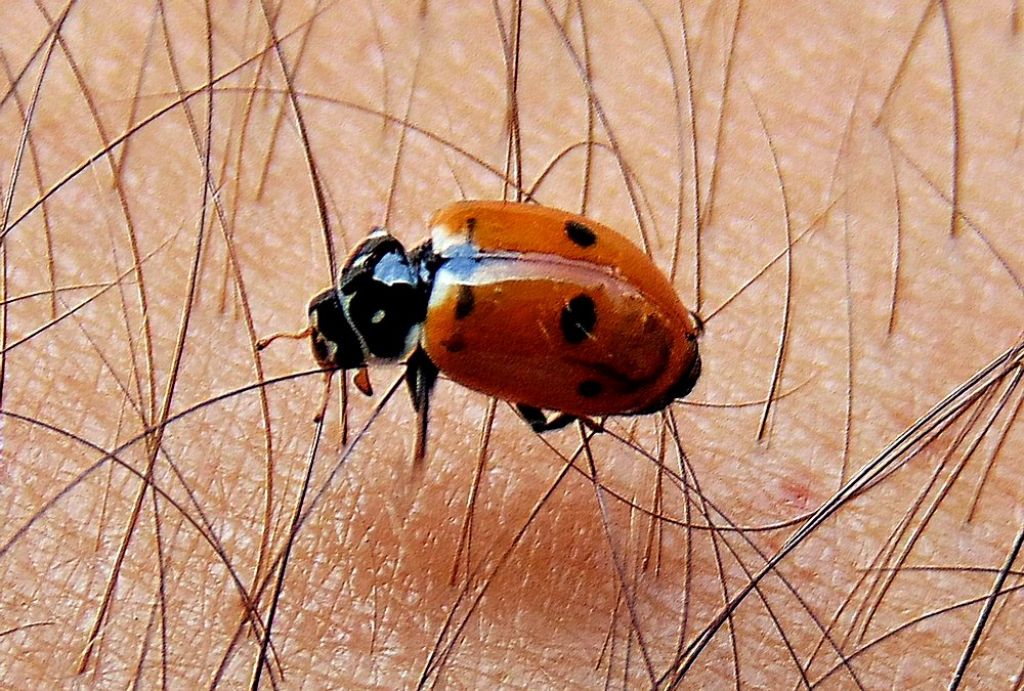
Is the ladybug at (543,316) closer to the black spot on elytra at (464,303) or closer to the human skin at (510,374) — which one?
the black spot on elytra at (464,303)

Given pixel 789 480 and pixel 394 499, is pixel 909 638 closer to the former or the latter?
pixel 789 480

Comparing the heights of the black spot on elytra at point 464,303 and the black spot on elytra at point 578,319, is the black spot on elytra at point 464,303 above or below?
above

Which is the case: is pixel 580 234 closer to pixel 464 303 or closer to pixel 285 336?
pixel 464 303

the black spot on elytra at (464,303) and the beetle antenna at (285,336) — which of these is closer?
the black spot on elytra at (464,303)

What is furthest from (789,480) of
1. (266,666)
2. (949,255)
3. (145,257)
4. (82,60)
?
(82,60)

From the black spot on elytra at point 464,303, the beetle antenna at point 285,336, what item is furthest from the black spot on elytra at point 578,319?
the beetle antenna at point 285,336

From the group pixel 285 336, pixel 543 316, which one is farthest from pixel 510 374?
pixel 285 336

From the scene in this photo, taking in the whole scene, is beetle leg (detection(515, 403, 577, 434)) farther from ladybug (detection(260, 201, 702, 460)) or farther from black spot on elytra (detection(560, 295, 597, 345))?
black spot on elytra (detection(560, 295, 597, 345))

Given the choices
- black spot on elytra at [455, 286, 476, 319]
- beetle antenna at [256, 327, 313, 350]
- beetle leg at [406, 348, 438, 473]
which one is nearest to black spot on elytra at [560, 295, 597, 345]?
black spot on elytra at [455, 286, 476, 319]
